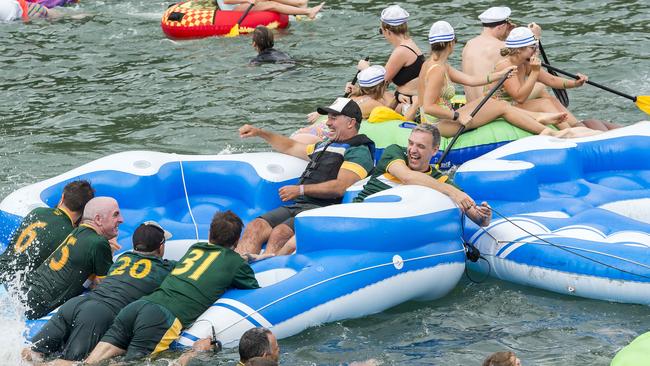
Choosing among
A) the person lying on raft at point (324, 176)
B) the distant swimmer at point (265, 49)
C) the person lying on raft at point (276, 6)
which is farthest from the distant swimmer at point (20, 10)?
the person lying on raft at point (324, 176)

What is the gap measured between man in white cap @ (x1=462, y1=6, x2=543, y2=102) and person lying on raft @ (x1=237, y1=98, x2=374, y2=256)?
1698 millimetres

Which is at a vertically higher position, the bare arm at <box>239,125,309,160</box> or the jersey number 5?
the jersey number 5

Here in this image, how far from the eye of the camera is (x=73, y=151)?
11.4 metres

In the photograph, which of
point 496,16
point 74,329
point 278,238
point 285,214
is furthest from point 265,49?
point 74,329

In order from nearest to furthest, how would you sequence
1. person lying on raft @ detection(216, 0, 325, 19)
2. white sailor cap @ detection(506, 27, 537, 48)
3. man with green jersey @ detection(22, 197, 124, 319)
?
man with green jersey @ detection(22, 197, 124, 319), white sailor cap @ detection(506, 27, 537, 48), person lying on raft @ detection(216, 0, 325, 19)

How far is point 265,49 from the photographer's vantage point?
13.7m

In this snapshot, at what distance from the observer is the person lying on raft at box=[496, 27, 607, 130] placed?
9.13 meters

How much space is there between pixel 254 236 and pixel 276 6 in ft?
26.3

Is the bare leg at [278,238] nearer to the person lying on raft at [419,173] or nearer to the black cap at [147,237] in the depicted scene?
the person lying on raft at [419,173]

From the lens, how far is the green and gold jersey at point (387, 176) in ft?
25.8

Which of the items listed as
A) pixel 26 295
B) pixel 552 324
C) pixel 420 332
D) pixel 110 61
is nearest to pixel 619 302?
pixel 552 324

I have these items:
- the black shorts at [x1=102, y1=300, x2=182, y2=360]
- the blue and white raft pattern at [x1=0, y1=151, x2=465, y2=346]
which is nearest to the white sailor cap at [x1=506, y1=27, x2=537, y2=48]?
the blue and white raft pattern at [x1=0, y1=151, x2=465, y2=346]

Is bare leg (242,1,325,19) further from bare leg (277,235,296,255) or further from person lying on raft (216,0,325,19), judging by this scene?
bare leg (277,235,296,255)

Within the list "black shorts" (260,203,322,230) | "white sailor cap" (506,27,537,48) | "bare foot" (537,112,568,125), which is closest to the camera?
"black shorts" (260,203,322,230)
